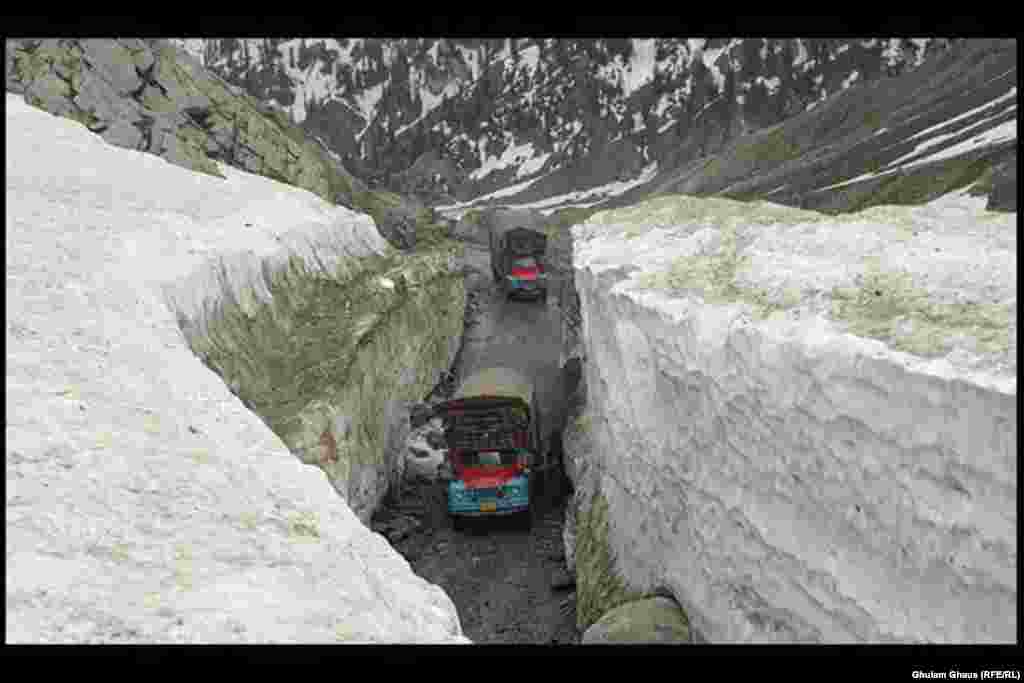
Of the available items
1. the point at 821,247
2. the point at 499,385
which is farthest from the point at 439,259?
the point at 821,247

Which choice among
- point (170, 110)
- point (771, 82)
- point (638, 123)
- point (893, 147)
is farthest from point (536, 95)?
point (170, 110)

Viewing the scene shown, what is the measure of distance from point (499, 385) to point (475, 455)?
2387mm

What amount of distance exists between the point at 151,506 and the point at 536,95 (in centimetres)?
15335

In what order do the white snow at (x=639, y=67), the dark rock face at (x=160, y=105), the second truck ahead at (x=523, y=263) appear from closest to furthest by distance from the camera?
the dark rock face at (x=160, y=105)
the second truck ahead at (x=523, y=263)
the white snow at (x=639, y=67)

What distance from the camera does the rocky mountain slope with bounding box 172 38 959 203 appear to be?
128 m

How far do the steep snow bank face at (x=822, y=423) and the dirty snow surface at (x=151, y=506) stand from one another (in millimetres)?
5059

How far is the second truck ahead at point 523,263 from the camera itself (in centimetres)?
4575

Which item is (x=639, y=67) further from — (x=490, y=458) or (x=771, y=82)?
(x=490, y=458)

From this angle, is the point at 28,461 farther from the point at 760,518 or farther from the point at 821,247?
the point at 821,247

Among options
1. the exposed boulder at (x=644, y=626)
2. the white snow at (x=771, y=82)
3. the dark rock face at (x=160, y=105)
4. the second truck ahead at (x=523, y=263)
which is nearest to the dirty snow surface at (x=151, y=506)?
the exposed boulder at (x=644, y=626)

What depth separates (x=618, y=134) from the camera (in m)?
138

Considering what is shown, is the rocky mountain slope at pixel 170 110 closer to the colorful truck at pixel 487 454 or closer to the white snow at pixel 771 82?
the colorful truck at pixel 487 454

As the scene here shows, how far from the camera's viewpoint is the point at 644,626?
1334cm

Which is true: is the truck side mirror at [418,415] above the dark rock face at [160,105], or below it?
below
